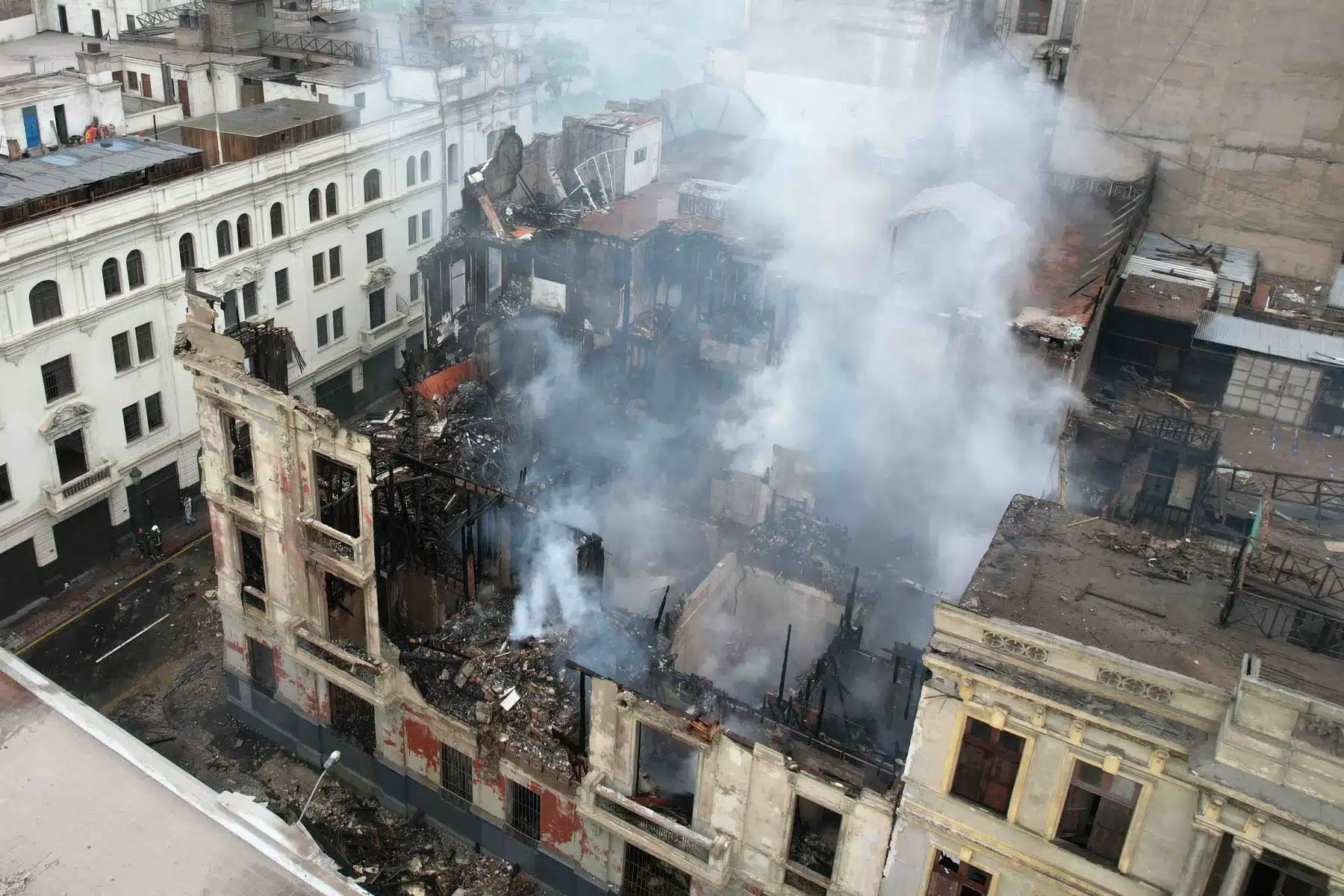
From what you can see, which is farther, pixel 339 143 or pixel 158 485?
pixel 339 143

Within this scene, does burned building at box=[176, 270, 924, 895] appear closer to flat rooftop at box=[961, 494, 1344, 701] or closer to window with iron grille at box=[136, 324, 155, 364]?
flat rooftop at box=[961, 494, 1344, 701]

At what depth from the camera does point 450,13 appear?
52281mm

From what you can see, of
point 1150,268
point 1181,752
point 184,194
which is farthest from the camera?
point 1150,268

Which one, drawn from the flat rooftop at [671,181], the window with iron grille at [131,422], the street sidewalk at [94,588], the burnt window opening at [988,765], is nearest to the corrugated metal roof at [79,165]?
the window with iron grille at [131,422]

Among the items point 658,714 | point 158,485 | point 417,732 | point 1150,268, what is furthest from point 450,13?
point 658,714

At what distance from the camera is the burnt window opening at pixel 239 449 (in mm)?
24391

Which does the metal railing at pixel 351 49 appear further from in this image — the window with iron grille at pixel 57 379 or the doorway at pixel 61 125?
the window with iron grille at pixel 57 379

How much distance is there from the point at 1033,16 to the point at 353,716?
4084 cm

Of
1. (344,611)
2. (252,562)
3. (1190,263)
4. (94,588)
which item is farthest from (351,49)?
(1190,263)

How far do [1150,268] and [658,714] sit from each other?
24.2 meters

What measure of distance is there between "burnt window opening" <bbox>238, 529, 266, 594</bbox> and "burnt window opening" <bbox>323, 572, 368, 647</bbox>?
1.68 metres

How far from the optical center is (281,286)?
38.1m

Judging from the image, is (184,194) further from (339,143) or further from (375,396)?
(375,396)

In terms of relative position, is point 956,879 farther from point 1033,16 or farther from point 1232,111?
point 1033,16
